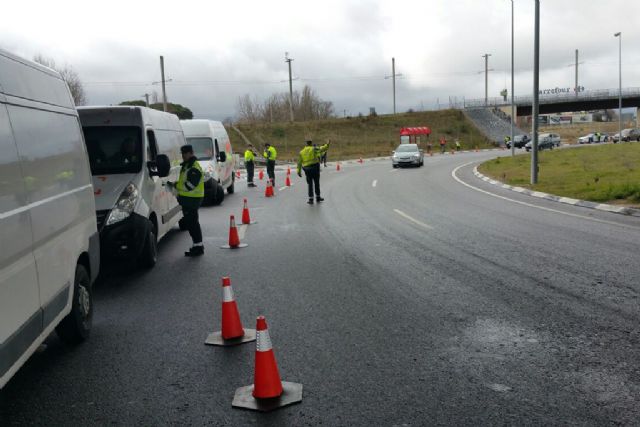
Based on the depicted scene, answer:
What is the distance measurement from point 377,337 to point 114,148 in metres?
5.53

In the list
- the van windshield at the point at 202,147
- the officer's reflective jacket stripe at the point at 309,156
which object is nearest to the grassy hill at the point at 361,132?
the van windshield at the point at 202,147

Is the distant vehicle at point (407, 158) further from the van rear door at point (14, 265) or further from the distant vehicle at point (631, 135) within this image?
the distant vehicle at point (631, 135)

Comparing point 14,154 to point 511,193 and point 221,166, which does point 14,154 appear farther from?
point 511,193

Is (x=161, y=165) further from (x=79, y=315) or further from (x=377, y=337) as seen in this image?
(x=377, y=337)

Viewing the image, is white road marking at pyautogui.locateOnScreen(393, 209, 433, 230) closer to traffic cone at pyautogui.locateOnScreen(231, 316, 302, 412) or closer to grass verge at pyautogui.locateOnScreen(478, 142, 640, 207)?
grass verge at pyautogui.locateOnScreen(478, 142, 640, 207)

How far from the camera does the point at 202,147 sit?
18.6 meters

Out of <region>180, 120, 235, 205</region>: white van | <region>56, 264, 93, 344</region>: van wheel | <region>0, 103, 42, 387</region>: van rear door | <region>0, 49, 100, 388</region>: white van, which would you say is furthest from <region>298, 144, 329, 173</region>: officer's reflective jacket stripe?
<region>0, 103, 42, 387</region>: van rear door

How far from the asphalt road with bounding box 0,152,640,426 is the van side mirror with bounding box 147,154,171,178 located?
138 cm

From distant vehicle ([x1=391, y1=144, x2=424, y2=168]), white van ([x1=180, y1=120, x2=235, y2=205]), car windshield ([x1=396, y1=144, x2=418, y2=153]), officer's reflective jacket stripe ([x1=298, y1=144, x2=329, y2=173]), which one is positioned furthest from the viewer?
car windshield ([x1=396, y1=144, x2=418, y2=153])

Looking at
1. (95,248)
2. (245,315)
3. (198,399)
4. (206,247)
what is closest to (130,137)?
(206,247)

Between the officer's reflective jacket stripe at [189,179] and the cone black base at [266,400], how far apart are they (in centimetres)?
570

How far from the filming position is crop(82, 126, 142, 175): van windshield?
8805 mm

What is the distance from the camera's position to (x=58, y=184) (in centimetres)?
500

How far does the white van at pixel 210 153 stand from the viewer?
1770 cm
